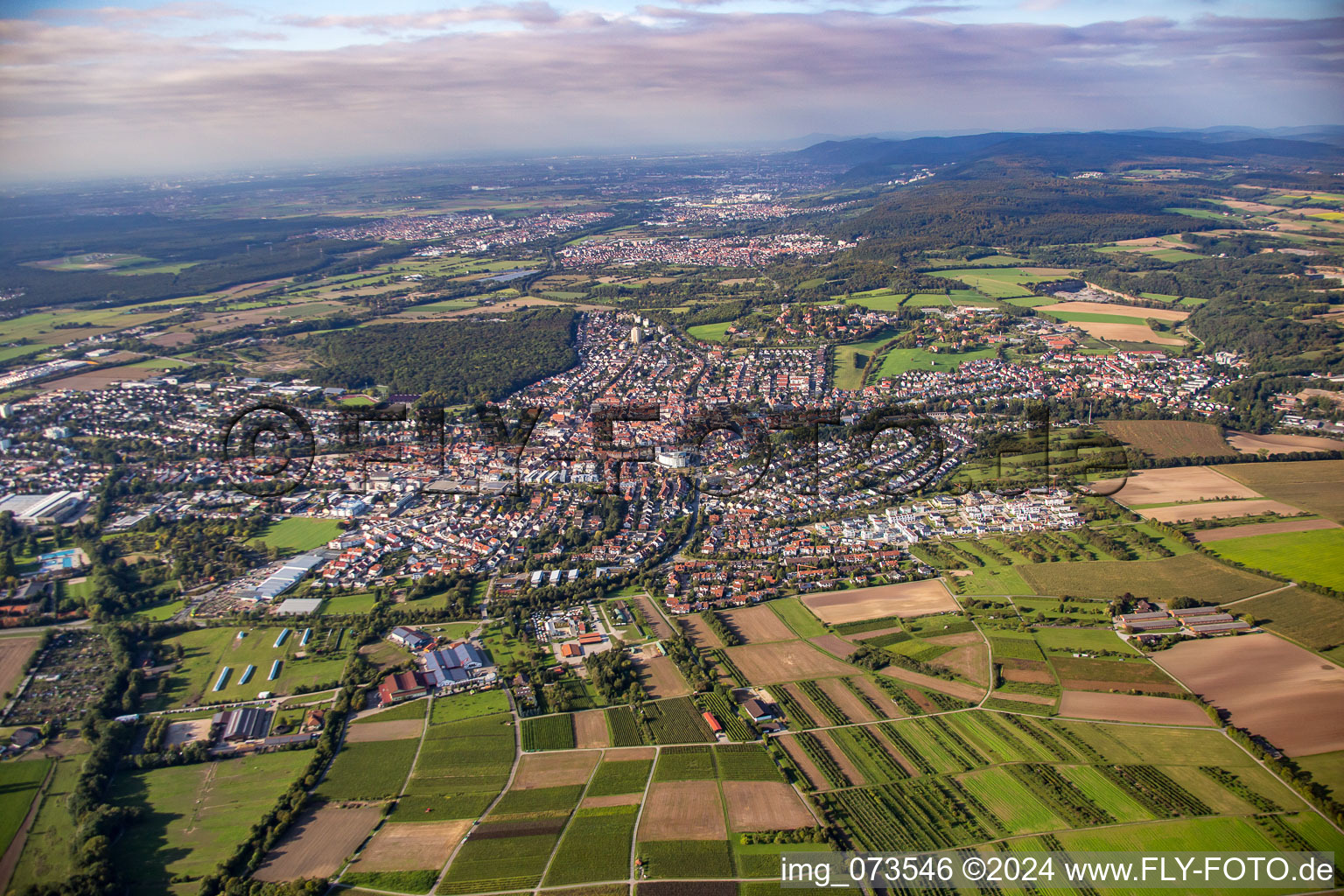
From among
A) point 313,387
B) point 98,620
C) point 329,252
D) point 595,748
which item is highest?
point 329,252

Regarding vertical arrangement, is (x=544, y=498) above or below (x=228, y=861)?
above

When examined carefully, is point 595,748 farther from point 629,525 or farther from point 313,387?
point 313,387

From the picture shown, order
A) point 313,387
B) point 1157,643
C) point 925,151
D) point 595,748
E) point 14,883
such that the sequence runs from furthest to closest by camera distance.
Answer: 1. point 925,151
2. point 313,387
3. point 1157,643
4. point 595,748
5. point 14,883

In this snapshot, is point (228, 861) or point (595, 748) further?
point (595, 748)

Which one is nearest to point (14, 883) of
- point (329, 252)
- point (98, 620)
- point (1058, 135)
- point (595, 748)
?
point (98, 620)

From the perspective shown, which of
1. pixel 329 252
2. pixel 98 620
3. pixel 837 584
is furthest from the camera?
pixel 329 252
